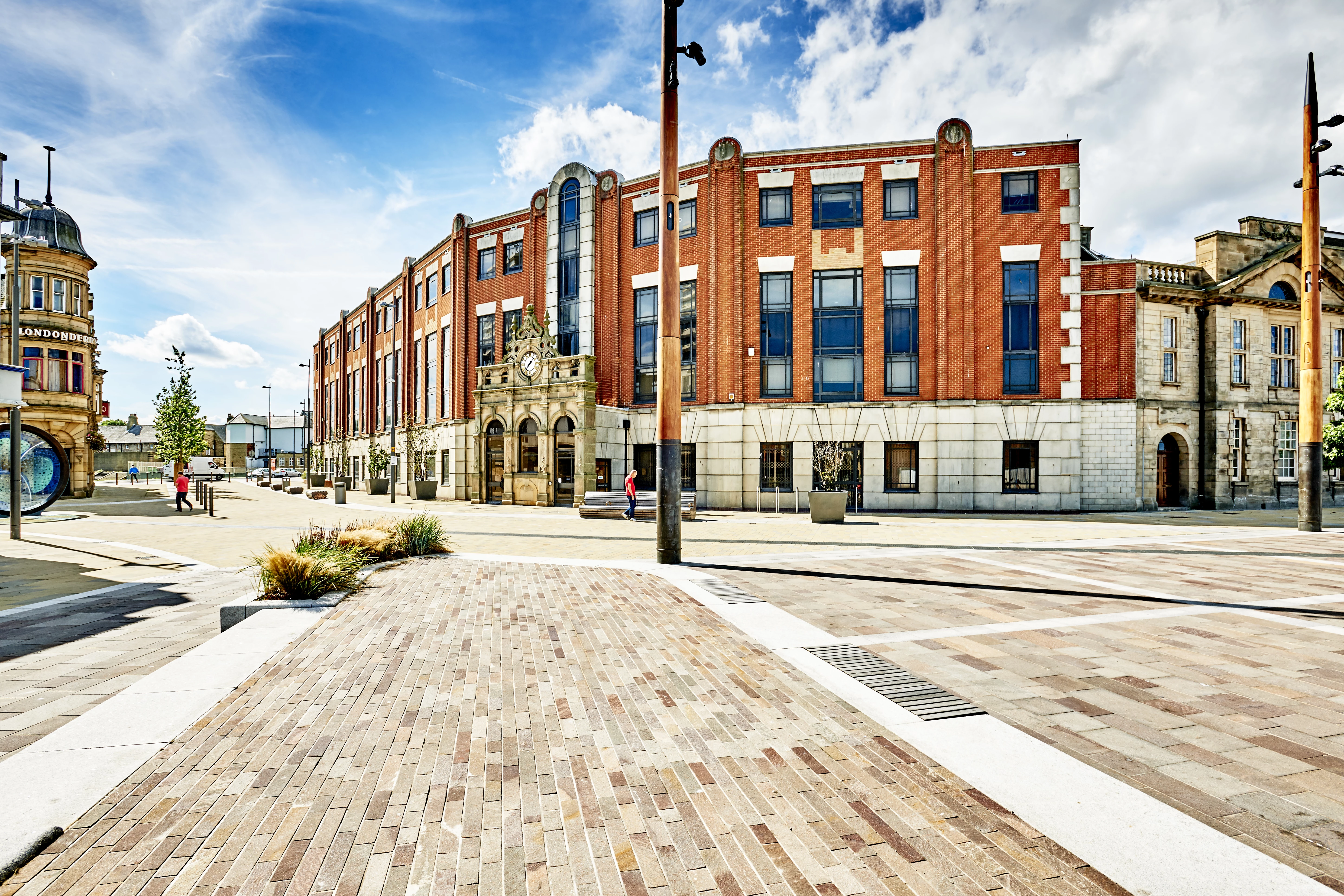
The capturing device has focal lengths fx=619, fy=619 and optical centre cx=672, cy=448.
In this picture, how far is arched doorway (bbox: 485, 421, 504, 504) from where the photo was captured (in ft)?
101

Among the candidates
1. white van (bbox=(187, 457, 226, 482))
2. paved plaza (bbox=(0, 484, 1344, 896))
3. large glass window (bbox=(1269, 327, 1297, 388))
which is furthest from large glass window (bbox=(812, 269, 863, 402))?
white van (bbox=(187, 457, 226, 482))

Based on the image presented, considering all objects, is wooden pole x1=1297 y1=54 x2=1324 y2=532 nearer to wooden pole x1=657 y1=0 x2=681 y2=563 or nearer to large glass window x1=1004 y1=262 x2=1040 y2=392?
large glass window x1=1004 y1=262 x2=1040 y2=392

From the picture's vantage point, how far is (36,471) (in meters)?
17.2

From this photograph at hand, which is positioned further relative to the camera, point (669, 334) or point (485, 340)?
point (485, 340)

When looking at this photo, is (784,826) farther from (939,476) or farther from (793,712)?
(939,476)

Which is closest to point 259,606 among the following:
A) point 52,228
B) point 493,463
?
point 493,463

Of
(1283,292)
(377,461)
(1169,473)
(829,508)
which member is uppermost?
(1283,292)

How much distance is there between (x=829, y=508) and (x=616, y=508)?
7.49m

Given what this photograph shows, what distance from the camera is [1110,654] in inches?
228

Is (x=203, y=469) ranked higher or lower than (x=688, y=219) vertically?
lower

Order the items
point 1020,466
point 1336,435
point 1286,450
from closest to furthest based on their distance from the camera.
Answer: point 1336,435
point 1020,466
point 1286,450

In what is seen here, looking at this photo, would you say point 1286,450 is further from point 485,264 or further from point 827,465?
point 485,264

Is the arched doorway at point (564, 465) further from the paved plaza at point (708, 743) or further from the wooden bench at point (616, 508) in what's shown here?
the paved plaza at point (708, 743)

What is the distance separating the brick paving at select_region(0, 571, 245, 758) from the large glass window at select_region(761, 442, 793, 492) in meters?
20.3
